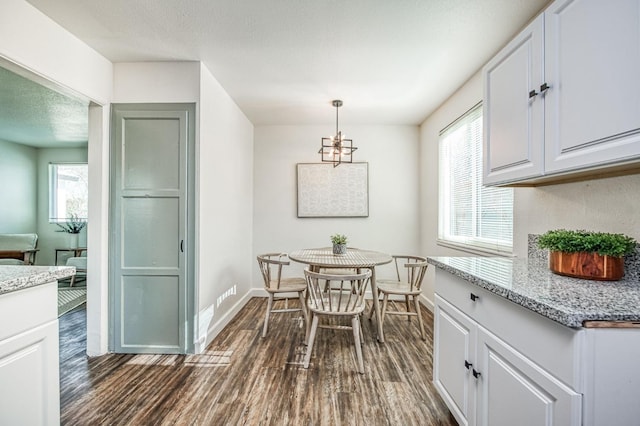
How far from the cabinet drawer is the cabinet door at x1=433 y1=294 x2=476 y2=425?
10 cm

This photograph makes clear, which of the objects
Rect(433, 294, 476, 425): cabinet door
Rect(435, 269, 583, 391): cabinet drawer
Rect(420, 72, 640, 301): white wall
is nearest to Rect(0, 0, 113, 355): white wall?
Rect(433, 294, 476, 425): cabinet door

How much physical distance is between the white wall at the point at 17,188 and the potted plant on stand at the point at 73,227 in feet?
1.62

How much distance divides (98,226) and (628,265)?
3455 mm

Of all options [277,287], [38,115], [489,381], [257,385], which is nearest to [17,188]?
[38,115]

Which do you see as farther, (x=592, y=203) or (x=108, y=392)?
(x=108, y=392)

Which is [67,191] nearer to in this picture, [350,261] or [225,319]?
[225,319]

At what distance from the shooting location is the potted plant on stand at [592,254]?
1218 millimetres

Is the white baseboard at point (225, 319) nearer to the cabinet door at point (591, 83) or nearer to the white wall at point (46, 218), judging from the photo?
the cabinet door at point (591, 83)

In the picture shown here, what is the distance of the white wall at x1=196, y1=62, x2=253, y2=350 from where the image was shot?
8.55 ft

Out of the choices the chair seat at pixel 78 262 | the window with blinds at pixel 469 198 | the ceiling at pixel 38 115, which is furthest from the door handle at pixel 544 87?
the chair seat at pixel 78 262

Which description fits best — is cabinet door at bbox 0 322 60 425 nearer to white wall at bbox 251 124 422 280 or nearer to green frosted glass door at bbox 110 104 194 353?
green frosted glass door at bbox 110 104 194 353

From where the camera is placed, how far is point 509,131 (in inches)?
65.5

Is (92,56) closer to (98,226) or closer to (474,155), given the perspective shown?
(98,226)

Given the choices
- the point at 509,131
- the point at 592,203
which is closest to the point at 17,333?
the point at 509,131
